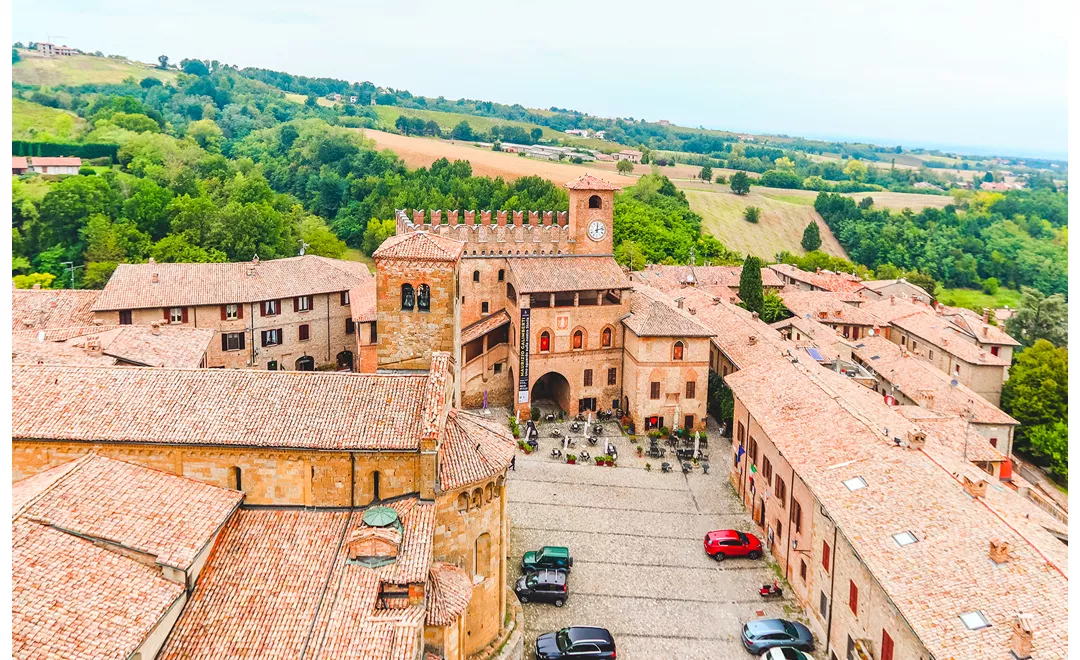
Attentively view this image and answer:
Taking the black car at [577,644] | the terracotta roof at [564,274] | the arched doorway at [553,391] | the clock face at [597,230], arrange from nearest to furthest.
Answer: the black car at [577,644], the terracotta roof at [564,274], the arched doorway at [553,391], the clock face at [597,230]

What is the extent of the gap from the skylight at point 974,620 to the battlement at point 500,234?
40.9 metres

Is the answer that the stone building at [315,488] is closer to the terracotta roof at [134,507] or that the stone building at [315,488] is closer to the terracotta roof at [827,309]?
the terracotta roof at [134,507]

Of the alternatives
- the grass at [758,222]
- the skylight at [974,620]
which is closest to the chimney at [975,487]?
the skylight at [974,620]

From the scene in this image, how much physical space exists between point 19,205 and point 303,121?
95.9 m

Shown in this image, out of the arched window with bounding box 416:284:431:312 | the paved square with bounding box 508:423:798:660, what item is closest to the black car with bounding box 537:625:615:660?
the paved square with bounding box 508:423:798:660

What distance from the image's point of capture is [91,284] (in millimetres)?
70938

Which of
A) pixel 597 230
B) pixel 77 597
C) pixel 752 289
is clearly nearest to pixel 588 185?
pixel 597 230

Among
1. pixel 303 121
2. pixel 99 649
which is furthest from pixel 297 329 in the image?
pixel 303 121

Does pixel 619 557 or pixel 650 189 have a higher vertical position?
pixel 650 189

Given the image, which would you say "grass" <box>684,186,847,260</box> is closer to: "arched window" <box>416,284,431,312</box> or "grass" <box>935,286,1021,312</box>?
"grass" <box>935,286,1021,312</box>

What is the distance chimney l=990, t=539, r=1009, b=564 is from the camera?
2473 cm

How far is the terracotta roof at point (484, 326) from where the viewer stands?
181 feet

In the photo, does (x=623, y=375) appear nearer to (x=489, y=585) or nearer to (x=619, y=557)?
(x=619, y=557)

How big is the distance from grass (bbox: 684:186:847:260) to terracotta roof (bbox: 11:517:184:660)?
130 m
